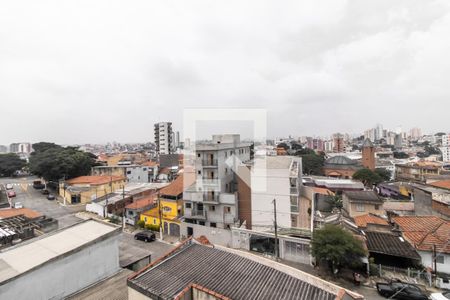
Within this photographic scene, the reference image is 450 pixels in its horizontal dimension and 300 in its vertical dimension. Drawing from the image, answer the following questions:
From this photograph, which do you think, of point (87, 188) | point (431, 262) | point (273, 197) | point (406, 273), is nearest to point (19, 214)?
point (87, 188)

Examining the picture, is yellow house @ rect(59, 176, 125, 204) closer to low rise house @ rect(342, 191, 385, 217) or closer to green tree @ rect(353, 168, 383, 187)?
low rise house @ rect(342, 191, 385, 217)

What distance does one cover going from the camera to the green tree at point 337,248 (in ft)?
37.7

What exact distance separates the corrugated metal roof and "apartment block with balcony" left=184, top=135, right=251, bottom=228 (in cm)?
1066

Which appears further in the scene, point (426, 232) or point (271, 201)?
point (271, 201)

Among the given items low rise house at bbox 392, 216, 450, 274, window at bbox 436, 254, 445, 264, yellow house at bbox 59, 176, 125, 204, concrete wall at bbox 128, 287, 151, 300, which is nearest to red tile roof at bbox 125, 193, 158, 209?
yellow house at bbox 59, 176, 125, 204

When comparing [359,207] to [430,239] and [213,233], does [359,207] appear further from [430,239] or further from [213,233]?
[213,233]

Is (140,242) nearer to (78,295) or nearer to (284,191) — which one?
(78,295)

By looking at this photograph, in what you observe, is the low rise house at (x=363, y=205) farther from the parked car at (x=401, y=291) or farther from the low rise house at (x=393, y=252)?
the parked car at (x=401, y=291)

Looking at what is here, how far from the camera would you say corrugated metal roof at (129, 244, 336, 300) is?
5762 mm

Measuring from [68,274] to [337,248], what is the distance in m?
12.1

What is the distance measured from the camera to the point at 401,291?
1057 cm

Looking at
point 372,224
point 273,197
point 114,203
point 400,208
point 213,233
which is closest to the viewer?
point 372,224

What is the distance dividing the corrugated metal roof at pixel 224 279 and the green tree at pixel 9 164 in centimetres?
5735

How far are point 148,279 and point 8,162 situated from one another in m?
58.2
